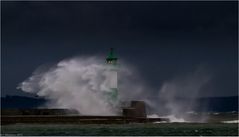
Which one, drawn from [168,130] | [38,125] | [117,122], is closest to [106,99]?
[117,122]

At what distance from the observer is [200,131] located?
44750 millimetres

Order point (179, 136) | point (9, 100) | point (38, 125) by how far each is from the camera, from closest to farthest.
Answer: point (179, 136) < point (38, 125) < point (9, 100)

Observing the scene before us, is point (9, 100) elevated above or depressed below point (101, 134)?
above

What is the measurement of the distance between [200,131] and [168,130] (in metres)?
2.15

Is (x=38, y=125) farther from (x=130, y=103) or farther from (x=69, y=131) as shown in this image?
(x=130, y=103)

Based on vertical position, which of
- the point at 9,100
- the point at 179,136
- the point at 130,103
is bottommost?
the point at 179,136

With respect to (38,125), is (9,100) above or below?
above

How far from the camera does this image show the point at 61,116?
54.5 metres

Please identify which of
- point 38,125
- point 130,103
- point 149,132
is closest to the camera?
point 149,132

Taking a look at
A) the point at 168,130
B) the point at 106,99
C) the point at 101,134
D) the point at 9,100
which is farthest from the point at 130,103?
the point at 9,100

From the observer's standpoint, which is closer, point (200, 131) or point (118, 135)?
point (118, 135)

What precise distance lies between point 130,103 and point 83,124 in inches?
361

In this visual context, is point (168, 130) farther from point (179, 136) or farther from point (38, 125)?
point (38, 125)

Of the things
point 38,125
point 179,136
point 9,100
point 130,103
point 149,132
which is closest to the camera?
point 179,136
